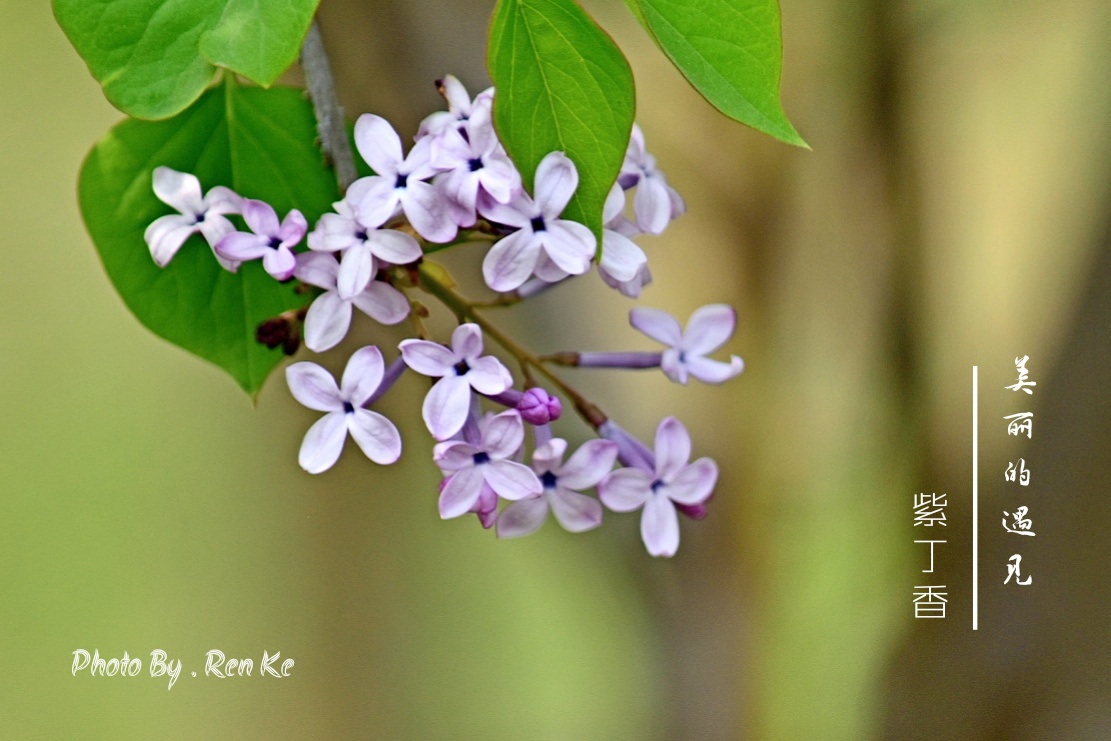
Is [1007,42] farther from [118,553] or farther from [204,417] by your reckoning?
[118,553]

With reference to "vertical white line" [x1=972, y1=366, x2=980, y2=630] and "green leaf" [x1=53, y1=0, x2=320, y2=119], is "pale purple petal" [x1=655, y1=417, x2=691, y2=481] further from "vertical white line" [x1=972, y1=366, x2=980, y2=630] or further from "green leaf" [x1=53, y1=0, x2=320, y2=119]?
"vertical white line" [x1=972, y1=366, x2=980, y2=630]

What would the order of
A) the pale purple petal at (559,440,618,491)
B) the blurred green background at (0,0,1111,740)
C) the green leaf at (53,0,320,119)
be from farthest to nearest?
the blurred green background at (0,0,1111,740), the pale purple petal at (559,440,618,491), the green leaf at (53,0,320,119)

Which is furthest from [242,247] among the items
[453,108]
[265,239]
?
[453,108]

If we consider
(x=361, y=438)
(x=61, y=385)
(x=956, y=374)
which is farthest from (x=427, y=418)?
(x=956, y=374)

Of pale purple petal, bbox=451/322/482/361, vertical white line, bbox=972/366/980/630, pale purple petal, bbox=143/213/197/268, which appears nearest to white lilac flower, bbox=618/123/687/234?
pale purple petal, bbox=451/322/482/361

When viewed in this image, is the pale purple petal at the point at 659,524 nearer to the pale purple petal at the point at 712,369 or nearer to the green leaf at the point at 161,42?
the pale purple petal at the point at 712,369

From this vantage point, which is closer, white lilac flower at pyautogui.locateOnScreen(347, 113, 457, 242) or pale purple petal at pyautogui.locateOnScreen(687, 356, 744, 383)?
white lilac flower at pyautogui.locateOnScreen(347, 113, 457, 242)
